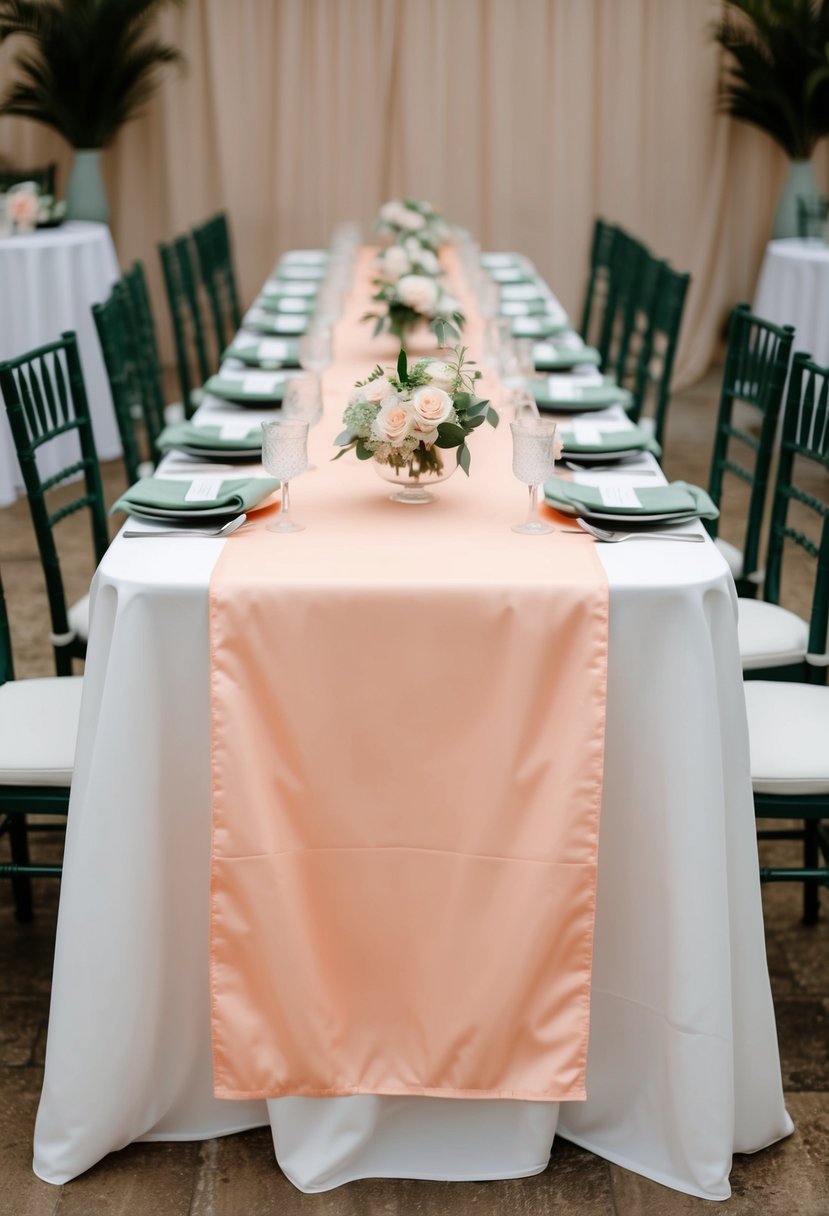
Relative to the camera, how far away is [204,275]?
534 cm

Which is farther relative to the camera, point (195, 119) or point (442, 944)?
point (195, 119)

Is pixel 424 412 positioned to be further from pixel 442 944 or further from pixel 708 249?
pixel 708 249

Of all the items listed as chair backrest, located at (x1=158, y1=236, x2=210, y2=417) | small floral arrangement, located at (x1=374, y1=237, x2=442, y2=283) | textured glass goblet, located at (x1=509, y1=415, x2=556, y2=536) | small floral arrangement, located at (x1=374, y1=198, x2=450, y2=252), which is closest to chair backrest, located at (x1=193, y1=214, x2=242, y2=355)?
chair backrest, located at (x1=158, y1=236, x2=210, y2=417)

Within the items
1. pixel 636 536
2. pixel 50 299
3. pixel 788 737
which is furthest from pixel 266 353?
pixel 50 299

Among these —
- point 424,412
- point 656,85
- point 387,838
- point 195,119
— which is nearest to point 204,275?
point 195,119

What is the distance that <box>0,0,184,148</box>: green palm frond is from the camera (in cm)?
631

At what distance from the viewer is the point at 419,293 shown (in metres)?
3.49

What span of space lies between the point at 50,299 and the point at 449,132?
2.72m

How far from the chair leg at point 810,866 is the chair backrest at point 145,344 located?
1.98 m

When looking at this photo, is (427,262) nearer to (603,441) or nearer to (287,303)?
(287,303)

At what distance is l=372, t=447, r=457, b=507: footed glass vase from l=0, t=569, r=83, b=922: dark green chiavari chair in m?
0.65

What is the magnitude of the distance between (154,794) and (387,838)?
12.8 inches

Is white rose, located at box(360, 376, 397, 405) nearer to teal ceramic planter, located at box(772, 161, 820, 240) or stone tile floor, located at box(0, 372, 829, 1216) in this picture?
stone tile floor, located at box(0, 372, 829, 1216)

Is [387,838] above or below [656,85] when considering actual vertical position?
below
